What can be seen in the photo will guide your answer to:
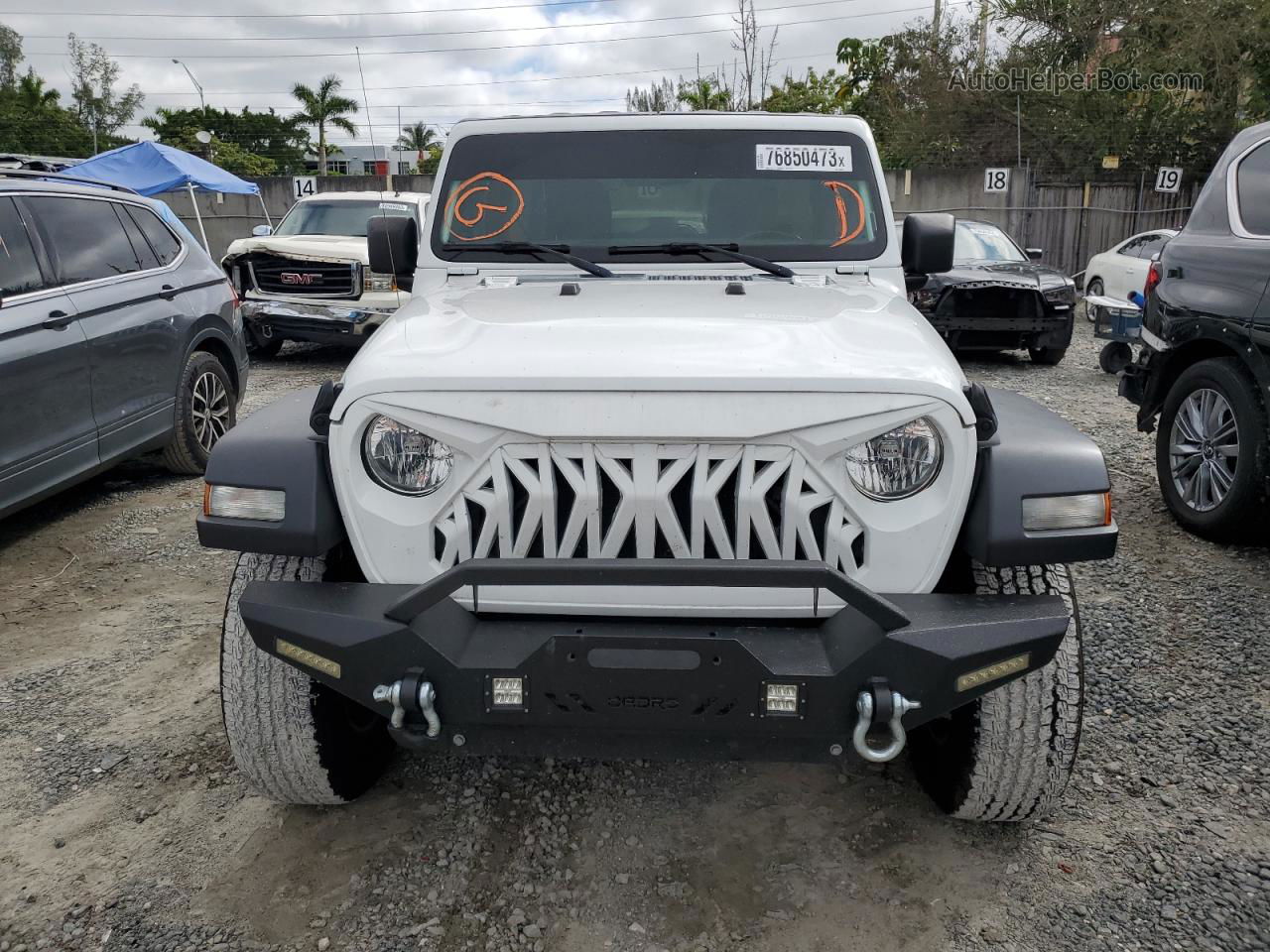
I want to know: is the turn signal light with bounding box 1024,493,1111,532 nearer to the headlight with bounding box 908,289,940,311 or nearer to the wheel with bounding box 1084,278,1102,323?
the headlight with bounding box 908,289,940,311

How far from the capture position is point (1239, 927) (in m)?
2.23

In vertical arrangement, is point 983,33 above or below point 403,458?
above

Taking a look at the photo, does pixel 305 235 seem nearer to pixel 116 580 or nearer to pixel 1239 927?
pixel 116 580

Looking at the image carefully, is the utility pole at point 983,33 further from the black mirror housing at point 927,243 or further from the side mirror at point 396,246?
the side mirror at point 396,246

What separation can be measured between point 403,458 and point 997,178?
773 inches

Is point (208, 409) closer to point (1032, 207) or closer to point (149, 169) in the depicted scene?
point (149, 169)

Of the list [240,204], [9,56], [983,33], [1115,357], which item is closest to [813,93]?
[983,33]

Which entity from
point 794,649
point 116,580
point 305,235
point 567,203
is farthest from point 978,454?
point 305,235

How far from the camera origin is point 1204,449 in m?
4.72

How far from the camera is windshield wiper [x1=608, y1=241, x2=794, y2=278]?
3277 millimetres

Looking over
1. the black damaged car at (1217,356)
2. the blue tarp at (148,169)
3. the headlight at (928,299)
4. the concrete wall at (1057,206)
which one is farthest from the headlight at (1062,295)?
the blue tarp at (148,169)

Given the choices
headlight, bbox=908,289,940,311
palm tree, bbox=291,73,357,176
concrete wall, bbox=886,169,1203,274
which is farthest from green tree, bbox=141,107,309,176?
headlight, bbox=908,289,940,311

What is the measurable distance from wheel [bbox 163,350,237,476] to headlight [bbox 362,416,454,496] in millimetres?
3846

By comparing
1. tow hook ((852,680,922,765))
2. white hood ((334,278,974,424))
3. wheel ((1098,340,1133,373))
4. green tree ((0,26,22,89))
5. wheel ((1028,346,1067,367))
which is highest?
green tree ((0,26,22,89))
